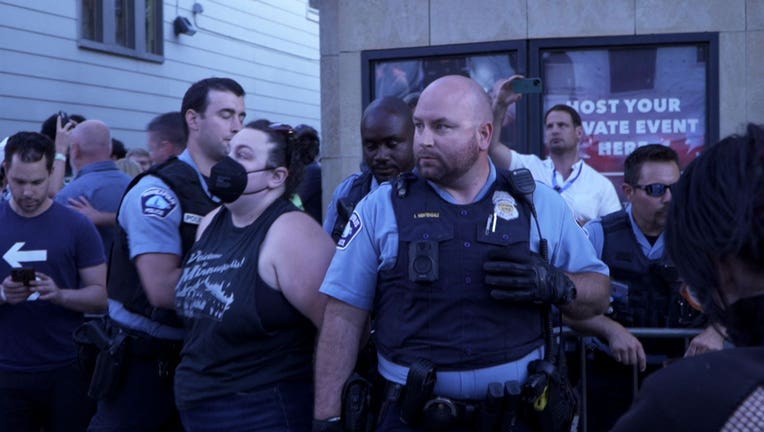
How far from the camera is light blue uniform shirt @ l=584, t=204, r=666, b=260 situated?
491 centimetres

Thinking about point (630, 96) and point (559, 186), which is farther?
point (630, 96)

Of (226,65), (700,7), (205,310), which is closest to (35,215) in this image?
(205,310)

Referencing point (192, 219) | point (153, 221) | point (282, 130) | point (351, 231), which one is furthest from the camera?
point (192, 219)

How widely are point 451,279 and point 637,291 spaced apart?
1708mm

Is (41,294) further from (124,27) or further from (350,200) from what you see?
(124,27)

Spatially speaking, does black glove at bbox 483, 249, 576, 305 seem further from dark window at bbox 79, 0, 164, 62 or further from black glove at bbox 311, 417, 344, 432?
dark window at bbox 79, 0, 164, 62

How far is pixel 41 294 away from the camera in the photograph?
17.8 feet

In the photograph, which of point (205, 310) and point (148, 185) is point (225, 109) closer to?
point (148, 185)

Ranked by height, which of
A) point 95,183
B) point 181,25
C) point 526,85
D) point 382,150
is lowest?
point 95,183

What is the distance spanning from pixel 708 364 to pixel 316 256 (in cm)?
241

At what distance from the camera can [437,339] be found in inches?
138

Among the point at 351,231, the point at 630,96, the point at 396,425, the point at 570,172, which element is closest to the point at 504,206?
the point at 351,231

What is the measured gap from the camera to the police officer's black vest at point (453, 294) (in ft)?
11.5

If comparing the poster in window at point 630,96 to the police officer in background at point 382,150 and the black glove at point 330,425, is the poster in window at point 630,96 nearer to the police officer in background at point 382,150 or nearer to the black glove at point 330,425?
the police officer in background at point 382,150
